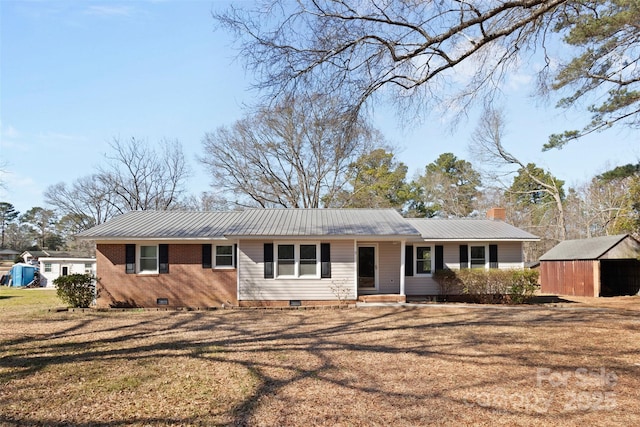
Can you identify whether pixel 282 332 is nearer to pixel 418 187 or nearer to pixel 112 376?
pixel 112 376

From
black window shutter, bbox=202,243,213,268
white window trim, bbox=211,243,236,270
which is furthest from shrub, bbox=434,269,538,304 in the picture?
black window shutter, bbox=202,243,213,268

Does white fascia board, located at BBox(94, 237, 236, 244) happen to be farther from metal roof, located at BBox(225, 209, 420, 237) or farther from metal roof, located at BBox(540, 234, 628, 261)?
metal roof, located at BBox(540, 234, 628, 261)

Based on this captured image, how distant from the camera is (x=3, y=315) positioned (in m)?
14.1

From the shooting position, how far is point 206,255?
52.9 feet

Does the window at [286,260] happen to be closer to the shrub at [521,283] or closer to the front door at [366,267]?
the front door at [366,267]

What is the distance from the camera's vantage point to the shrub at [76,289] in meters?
15.5

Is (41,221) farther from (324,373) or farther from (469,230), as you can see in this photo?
(324,373)

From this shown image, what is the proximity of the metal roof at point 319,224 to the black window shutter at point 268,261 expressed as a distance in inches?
24.5

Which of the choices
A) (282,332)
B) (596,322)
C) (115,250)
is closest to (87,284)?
(115,250)

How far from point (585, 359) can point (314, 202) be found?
77.6 feet

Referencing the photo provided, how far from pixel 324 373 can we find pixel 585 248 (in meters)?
20.4

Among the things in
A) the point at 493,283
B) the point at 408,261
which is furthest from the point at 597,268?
the point at 408,261

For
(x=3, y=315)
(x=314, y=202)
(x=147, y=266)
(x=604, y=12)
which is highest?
(x=604, y=12)

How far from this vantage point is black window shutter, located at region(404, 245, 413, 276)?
1752 cm
